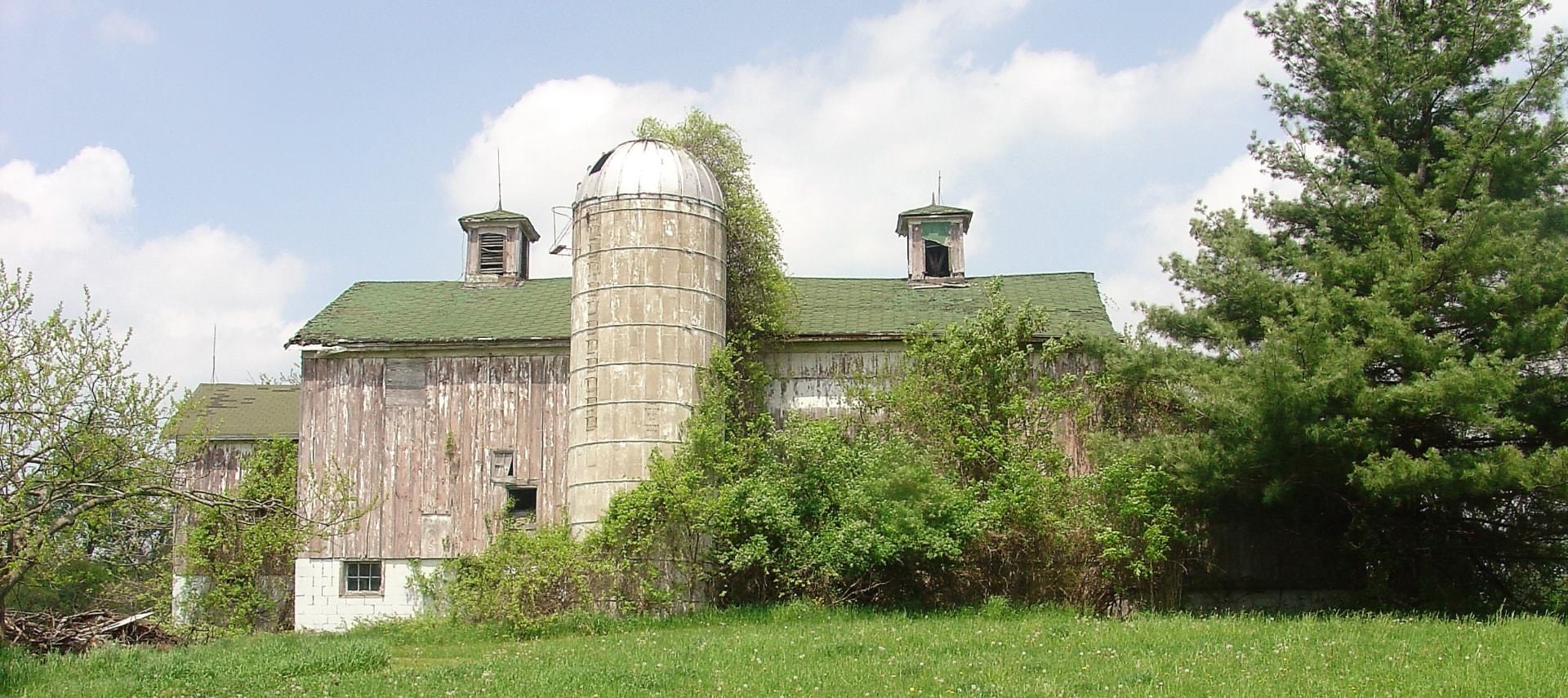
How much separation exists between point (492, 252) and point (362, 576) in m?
7.15

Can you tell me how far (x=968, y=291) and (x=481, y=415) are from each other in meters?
8.93

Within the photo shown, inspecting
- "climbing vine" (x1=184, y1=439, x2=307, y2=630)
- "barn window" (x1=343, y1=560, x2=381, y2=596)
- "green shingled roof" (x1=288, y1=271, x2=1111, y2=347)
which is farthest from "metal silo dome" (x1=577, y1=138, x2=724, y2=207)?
"climbing vine" (x1=184, y1=439, x2=307, y2=630)

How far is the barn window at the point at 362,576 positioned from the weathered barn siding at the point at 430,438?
0.19 meters

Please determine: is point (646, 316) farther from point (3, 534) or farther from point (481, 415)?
point (3, 534)

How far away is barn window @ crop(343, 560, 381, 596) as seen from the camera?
75.0 ft

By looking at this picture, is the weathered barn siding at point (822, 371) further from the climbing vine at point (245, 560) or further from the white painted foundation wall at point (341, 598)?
the climbing vine at point (245, 560)

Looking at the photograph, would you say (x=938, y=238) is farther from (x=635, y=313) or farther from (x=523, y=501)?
(x=523, y=501)

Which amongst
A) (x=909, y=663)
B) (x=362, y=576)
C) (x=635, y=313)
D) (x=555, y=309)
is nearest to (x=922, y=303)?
(x=635, y=313)

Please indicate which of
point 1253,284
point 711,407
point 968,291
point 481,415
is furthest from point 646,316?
point 1253,284

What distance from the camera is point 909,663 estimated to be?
1310 cm

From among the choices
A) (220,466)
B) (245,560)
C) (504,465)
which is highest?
(220,466)

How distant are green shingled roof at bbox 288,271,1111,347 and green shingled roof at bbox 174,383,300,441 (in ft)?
9.49

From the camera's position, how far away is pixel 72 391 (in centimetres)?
1519

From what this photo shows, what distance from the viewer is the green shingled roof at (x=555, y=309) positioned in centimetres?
2344
